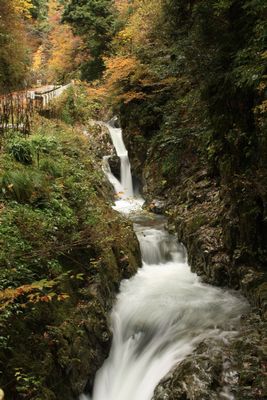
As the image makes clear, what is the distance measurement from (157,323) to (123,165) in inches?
449

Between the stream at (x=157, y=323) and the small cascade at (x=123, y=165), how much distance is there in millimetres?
6983

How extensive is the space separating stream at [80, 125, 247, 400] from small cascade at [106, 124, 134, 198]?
6.98 meters

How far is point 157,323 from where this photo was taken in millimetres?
7332

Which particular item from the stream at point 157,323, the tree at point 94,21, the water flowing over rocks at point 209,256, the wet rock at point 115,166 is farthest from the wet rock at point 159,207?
the tree at point 94,21

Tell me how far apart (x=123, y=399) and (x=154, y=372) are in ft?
2.07

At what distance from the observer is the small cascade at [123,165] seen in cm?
1723

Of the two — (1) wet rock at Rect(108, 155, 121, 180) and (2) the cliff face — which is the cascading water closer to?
(1) wet rock at Rect(108, 155, 121, 180)

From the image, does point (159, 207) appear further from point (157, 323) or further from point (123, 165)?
point (157, 323)

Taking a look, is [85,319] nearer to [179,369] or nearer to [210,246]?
[179,369]

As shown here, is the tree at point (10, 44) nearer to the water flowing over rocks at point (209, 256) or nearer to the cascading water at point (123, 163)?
the cascading water at point (123, 163)

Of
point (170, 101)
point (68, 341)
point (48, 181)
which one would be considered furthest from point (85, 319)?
point (170, 101)

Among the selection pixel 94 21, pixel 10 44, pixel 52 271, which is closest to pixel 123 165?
pixel 10 44

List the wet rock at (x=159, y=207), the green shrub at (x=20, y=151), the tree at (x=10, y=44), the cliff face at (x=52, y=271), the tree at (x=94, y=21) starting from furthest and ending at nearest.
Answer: the tree at (x=94, y=21) < the tree at (x=10, y=44) < the wet rock at (x=159, y=207) < the green shrub at (x=20, y=151) < the cliff face at (x=52, y=271)

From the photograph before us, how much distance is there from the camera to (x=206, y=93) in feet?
27.0
